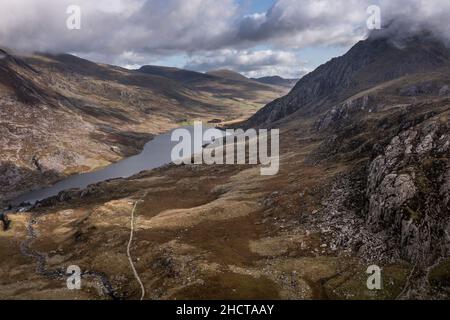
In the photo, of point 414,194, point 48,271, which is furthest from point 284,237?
point 48,271

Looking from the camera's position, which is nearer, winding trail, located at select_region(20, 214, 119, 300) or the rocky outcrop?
the rocky outcrop

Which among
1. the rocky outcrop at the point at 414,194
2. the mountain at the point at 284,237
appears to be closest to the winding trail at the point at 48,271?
the mountain at the point at 284,237

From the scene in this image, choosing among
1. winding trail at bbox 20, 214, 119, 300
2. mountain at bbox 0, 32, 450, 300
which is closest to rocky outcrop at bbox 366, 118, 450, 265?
mountain at bbox 0, 32, 450, 300

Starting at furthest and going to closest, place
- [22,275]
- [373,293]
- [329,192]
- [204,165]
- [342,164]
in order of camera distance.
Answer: [204,165], [342,164], [329,192], [22,275], [373,293]

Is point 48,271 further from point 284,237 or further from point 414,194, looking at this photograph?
point 414,194

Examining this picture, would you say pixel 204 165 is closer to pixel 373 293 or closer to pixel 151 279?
pixel 151 279

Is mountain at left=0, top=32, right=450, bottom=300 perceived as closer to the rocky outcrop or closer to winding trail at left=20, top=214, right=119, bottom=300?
the rocky outcrop

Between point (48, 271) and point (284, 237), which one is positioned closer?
point (284, 237)
